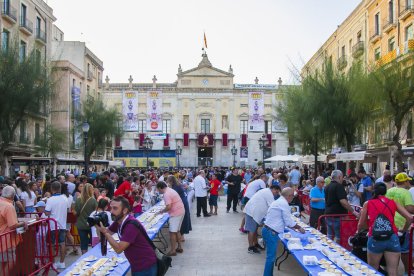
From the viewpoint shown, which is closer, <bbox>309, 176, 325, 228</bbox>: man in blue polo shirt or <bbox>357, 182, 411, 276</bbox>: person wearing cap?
<bbox>357, 182, 411, 276</bbox>: person wearing cap

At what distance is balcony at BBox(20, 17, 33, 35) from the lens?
32.5m

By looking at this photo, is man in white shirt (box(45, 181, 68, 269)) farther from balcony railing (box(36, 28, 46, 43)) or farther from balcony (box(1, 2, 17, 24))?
balcony railing (box(36, 28, 46, 43))

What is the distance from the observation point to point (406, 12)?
28.1 m

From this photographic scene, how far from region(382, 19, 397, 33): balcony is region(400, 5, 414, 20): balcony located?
130 centimetres

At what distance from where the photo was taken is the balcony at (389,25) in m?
30.4

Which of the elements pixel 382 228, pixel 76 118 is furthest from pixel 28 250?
pixel 76 118

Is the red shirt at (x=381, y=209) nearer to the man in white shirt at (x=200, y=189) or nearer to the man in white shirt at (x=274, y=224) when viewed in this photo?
the man in white shirt at (x=274, y=224)

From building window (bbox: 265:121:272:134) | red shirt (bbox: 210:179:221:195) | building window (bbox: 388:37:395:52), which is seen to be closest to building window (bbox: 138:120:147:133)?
building window (bbox: 265:121:272:134)

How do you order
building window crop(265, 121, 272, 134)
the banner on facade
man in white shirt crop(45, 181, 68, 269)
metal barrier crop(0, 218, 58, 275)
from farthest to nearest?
building window crop(265, 121, 272, 134), the banner on facade, man in white shirt crop(45, 181, 68, 269), metal barrier crop(0, 218, 58, 275)

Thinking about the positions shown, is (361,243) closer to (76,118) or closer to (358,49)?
(358,49)

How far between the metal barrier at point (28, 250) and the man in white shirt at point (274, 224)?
3765 millimetres

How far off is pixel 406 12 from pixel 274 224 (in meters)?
24.2

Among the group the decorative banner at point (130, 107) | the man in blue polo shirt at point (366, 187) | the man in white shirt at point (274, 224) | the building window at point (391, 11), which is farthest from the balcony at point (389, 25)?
the decorative banner at point (130, 107)

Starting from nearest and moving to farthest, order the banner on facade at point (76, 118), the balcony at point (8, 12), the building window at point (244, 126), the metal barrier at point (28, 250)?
the metal barrier at point (28, 250), the balcony at point (8, 12), the banner on facade at point (76, 118), the building window at point (244, 126)
